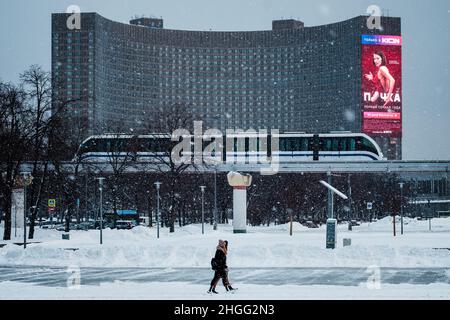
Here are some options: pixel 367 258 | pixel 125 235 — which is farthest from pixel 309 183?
pixel 367 258

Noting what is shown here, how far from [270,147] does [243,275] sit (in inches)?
1936

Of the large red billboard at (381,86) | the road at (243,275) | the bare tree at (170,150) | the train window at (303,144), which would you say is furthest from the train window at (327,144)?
the large red billboard at (381,86)

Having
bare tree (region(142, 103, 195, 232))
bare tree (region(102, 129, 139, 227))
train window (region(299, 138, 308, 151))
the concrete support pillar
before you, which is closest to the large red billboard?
train window (region(299, 138, 308, 151))

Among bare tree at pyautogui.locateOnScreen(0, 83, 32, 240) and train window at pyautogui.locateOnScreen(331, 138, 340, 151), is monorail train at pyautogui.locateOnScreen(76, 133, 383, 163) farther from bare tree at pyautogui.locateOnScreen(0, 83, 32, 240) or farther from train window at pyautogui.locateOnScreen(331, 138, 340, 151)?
bare tree at pyautogui.locateOnScreen(0, 83, 32, 240)

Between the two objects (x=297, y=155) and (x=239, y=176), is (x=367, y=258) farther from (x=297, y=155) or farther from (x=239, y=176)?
(x=297, y=155)

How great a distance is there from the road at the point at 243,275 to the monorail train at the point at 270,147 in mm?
43387

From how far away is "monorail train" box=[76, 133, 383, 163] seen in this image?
7619 cm

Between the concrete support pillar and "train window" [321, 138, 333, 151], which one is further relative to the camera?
"train window" [321, 138, 333, 151]

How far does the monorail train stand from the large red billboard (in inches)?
2137

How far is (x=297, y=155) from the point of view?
7700 centimetres

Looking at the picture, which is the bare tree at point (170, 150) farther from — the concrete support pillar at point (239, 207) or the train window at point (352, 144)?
the train window at point (352, 144)

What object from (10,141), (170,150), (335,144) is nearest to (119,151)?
(170,150)

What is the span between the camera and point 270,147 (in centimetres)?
7738
